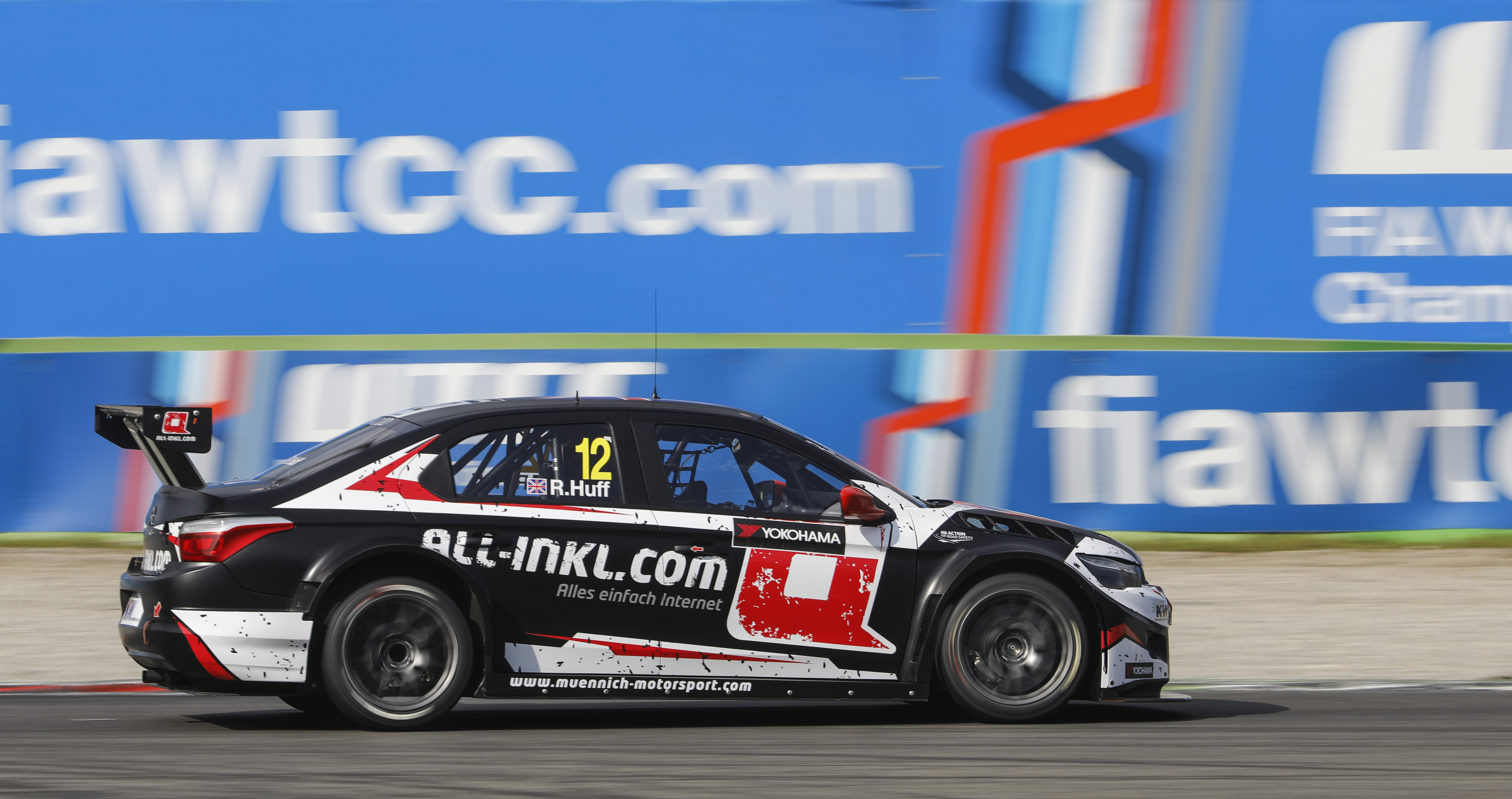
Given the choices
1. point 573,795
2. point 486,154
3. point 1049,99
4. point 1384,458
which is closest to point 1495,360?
point 1384,458

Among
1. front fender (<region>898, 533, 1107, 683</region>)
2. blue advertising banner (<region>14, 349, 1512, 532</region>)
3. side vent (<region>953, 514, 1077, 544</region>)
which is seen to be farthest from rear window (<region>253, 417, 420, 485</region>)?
blue advertising banner (<region>14, 349, 1512, 532</region>)

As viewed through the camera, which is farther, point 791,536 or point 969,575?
point 969,575

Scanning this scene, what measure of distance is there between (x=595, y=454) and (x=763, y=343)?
21.1ft

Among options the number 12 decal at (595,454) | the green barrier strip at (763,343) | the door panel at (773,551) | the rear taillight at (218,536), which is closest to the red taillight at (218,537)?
the rear taillight at (218,536)

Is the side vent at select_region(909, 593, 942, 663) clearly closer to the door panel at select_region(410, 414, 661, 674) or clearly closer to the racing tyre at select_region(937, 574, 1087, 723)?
the racing tyre at select_region(937, 574, 1087, 723)

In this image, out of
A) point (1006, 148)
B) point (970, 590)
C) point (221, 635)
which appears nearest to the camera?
point (221, 635)

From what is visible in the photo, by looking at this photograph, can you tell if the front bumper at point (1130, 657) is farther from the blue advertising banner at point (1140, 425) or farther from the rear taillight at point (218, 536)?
the blue advertising banner at point (1140, 425)

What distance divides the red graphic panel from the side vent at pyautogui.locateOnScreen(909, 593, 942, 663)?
0.11 meters

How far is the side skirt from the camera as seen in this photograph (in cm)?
644

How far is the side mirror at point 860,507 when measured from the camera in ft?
22.3

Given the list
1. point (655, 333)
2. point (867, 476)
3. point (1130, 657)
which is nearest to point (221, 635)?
point (867, 476)

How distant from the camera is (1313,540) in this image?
509 inches

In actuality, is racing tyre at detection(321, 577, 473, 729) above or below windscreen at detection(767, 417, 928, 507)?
below

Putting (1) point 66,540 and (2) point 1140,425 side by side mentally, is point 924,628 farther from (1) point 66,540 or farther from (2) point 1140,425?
(1) point 66,540
